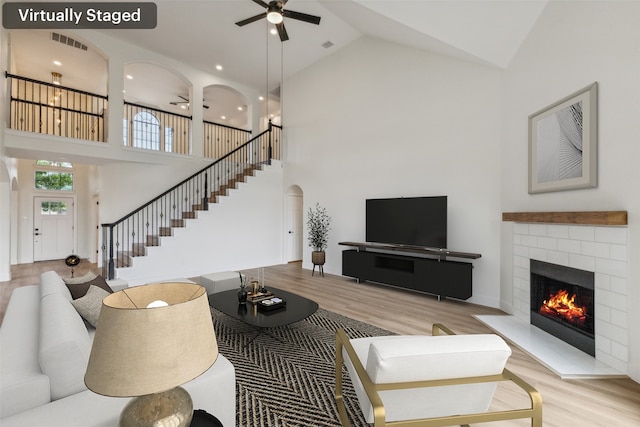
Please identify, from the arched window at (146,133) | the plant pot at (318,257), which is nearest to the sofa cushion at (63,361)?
the plant pot at (318,257)

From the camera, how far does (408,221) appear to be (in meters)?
5.12

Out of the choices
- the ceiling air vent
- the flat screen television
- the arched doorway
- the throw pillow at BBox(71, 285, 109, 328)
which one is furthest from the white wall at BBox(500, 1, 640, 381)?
the ceiling air vent

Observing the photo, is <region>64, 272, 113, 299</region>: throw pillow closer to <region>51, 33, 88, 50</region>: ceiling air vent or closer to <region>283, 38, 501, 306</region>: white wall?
<region>283, 38, 501, 306</region>: white wall

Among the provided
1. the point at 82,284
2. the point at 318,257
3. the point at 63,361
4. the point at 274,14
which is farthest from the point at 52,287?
the point at 318,257

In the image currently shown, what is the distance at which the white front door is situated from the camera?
27.7ft

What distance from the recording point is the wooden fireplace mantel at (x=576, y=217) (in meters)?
2.54

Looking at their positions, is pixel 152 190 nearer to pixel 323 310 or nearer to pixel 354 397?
pixel 323 310

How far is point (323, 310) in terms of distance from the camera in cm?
419

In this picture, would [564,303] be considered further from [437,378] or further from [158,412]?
[158,412]

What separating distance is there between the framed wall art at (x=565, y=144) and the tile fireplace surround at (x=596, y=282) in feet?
1.30

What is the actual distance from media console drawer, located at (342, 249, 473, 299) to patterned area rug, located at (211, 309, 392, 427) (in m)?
1.63

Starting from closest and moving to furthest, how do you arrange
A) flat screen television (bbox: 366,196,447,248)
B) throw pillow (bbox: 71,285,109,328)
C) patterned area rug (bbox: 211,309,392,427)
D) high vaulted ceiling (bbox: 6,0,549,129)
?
patterned area rug (bbox: 211,309,392,427)
throw pillow (bbox: 71,285,109,328)
high vaulted ceiling (bbox: 6,0,549,129)
flat screen television (bbox: 366,196,447,248)

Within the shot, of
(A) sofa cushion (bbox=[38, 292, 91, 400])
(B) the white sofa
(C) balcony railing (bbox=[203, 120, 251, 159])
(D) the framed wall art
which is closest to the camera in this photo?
(B) the white sofa

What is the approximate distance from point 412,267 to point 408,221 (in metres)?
0.83
